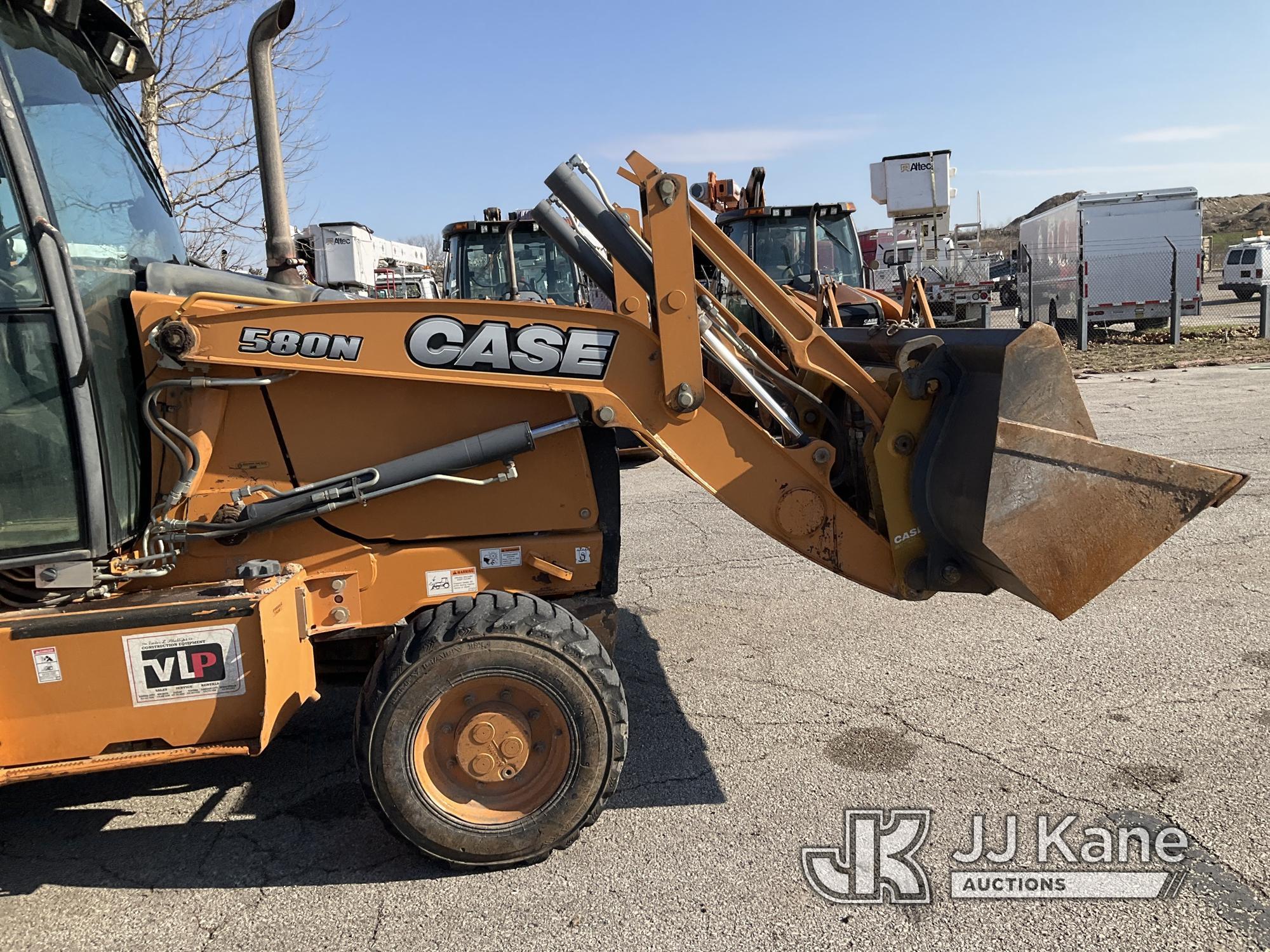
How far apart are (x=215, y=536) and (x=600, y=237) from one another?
1794 millimetres

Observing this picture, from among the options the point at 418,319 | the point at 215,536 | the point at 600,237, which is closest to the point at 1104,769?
the point at 600,237

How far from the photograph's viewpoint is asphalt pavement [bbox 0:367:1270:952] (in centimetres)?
298

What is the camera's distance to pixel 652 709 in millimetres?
4504

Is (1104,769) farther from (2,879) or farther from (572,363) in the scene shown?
(2,879)

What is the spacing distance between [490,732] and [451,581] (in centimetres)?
66

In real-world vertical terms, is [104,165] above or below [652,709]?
above

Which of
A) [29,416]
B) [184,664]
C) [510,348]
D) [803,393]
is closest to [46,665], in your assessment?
[184,664]

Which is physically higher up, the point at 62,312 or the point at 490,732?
the point at 62,312

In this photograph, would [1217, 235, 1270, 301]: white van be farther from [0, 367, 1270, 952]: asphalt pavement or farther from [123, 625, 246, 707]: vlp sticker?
[123, 625, 246, 707]: vlp sticker

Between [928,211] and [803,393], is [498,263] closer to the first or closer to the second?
[803,393]

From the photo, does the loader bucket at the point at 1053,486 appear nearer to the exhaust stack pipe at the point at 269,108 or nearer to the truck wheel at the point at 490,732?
the truck wheel at the point at 490,732

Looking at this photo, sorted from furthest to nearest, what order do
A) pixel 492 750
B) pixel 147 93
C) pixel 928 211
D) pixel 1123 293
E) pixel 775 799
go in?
pixel 1123 293 → pixel 928 211 → pixel 147 93 → pixel 775 799 → pixel 492 750

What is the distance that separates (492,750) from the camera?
10.8ft

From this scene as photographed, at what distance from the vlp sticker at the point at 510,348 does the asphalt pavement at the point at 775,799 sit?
1704mm
